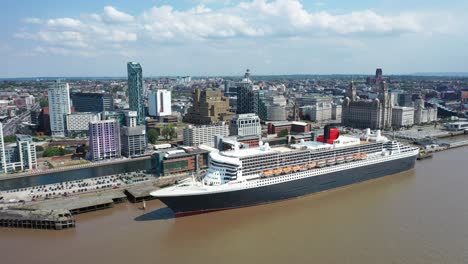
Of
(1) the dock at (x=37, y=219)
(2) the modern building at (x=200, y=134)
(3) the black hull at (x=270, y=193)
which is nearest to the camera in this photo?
(1) the dock at (x=37, y=219)

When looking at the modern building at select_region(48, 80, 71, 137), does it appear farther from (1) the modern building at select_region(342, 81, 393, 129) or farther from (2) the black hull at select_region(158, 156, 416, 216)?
(1) the modern building at select_region(342, 81, 393, 129)

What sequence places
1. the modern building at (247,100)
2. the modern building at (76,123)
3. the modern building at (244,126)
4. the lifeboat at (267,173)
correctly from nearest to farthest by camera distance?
1. the lifeboat at (267,173)
2. the modern building at (244,126)
3. the modern building at (76,123)
4. the modern building at (247,100)


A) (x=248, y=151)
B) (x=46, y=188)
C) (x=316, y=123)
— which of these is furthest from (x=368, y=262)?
(x=316, y=123)

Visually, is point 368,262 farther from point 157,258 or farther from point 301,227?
point 157,258

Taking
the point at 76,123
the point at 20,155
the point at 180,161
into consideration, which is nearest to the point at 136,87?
the point at 76,123

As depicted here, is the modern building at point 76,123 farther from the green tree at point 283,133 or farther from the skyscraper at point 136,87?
the green tree at point 283,133

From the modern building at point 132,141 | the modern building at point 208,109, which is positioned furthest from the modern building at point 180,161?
the modern building at point 208,109

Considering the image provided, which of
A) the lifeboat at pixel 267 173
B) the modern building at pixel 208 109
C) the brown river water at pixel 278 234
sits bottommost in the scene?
the brown river water at pixel 278 234
